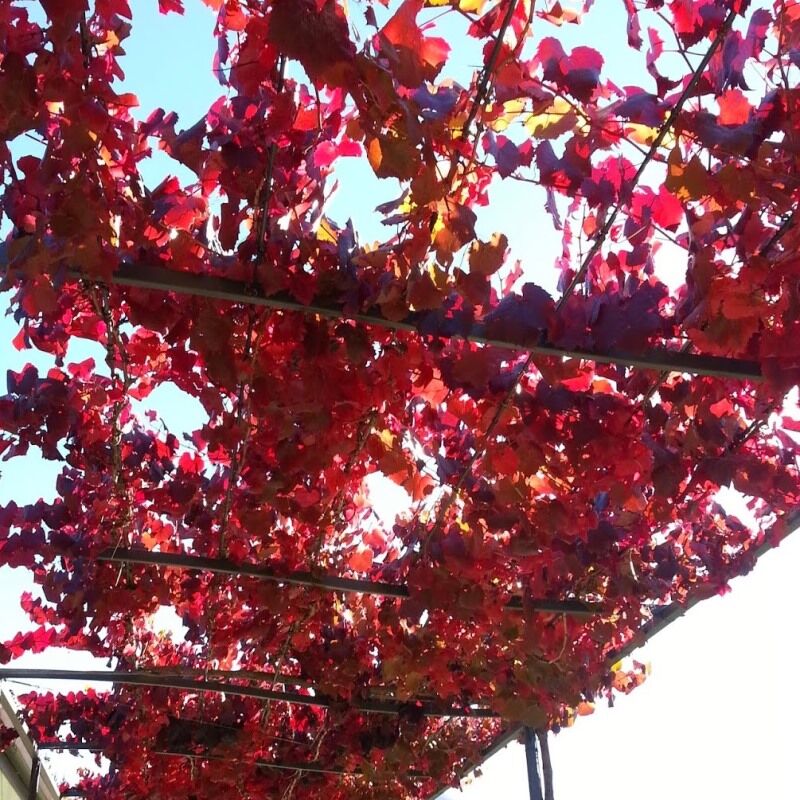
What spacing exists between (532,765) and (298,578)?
2241 mm

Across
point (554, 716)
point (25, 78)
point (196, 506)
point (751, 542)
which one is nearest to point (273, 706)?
point (554, 716)

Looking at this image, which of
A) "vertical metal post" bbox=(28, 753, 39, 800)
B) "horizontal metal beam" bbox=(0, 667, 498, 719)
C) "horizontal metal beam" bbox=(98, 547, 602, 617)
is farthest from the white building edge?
"horizontal metal beam" bbox=(98, 547, 602, 617)

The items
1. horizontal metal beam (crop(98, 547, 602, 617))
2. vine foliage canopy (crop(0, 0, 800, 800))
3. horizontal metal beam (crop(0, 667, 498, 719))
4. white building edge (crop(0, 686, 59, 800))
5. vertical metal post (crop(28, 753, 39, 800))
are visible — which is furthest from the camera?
vertical metal post (crop(28, 753, 39, 800))

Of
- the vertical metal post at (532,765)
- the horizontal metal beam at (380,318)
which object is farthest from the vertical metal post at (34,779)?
the horizontal metal beam at (380,318)

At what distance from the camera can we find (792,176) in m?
1.55

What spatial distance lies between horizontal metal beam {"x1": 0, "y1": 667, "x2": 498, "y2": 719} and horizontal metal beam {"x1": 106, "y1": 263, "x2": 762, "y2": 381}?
8.72 ft

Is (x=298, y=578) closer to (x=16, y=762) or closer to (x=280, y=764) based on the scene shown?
(x=280, y=764)

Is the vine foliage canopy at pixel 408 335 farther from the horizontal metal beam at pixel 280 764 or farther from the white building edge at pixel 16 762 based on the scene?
the white building edge at pixel 16 762

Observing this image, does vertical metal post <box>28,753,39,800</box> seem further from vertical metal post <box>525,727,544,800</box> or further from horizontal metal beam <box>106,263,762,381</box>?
horizontal metal beam <box>106,263,762,381</box>

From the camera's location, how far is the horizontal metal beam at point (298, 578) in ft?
10.2

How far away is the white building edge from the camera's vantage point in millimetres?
5570

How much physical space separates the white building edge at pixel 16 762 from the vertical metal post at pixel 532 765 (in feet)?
10.4

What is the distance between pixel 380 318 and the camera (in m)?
1.76

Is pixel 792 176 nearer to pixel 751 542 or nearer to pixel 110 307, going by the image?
pixel 110 307
